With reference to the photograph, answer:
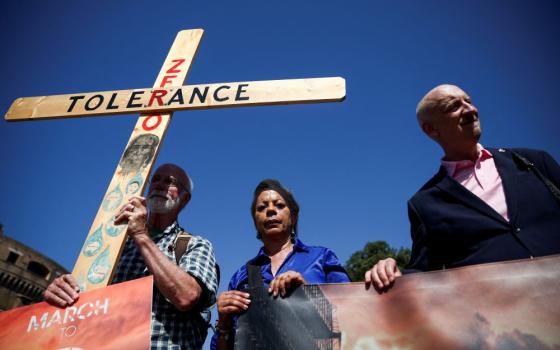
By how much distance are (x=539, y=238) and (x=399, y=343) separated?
86 cm

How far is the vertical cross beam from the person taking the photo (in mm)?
2065

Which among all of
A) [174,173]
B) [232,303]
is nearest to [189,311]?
[232,303]

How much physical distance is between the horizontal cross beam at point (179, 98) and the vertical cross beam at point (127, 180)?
65 mm

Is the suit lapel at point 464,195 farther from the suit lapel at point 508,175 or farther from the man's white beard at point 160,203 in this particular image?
the man's white beard at point 160,203

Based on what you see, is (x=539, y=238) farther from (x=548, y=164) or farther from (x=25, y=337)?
(x=25, y=337)

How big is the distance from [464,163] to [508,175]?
278 millimetres

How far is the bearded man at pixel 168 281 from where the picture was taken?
79.8 inches


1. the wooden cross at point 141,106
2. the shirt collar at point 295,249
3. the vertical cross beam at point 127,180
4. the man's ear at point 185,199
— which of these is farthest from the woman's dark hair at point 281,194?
the vertical cross beam at point 127,180

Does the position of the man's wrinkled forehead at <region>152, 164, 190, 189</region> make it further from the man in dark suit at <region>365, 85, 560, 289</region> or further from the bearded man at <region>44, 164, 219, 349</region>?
the man in dark suit at <region>365, 85, 560, 289</region>

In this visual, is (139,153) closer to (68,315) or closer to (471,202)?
(68,315)

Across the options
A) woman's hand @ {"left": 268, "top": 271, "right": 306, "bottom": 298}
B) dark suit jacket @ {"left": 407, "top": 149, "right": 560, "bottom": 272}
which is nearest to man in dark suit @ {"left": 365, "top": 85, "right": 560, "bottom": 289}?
dark suit jacket @ {"left": 407, "top": 149, "right": 560, "bottom": 272}

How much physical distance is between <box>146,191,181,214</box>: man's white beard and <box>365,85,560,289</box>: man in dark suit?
169 centimetres

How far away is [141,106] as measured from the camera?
9.12 ft

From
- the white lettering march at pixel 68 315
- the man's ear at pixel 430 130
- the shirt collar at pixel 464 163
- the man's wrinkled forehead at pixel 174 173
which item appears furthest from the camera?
the man's wrinkled forehead at pixel 174 173
